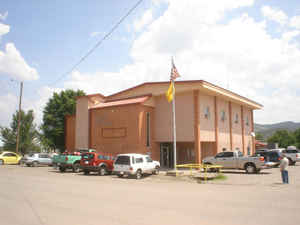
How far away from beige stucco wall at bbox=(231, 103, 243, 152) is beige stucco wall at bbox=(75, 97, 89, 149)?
17.0 m

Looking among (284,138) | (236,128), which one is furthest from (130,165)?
(284,138)

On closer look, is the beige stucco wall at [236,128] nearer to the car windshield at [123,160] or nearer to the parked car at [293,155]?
the parked car at [293,155]

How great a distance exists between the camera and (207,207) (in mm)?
8859

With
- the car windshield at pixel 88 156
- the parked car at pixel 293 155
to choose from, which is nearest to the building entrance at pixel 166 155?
the car windshield at pixel 88 156

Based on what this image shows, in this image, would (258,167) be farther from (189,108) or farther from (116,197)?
(116,197)

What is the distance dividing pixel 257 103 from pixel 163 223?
33.7 m

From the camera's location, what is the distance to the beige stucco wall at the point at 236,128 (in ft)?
107

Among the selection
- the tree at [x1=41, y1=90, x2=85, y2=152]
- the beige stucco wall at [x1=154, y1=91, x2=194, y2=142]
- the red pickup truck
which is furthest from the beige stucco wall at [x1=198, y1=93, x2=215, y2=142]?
the tree at [x1=41, y1=90, x2=85, y2=152]

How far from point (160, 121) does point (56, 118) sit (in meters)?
23.7

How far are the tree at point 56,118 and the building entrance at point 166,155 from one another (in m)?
21.8

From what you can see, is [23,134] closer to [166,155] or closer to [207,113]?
[166,155]

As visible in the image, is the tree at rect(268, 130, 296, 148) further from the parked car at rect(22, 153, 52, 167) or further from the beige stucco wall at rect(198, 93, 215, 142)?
the parked car at rect(22, 153, 52, 167)

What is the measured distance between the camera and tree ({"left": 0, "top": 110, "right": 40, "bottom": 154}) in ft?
143

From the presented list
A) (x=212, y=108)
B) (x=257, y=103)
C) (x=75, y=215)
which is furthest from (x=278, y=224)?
(x=257, y=103)
